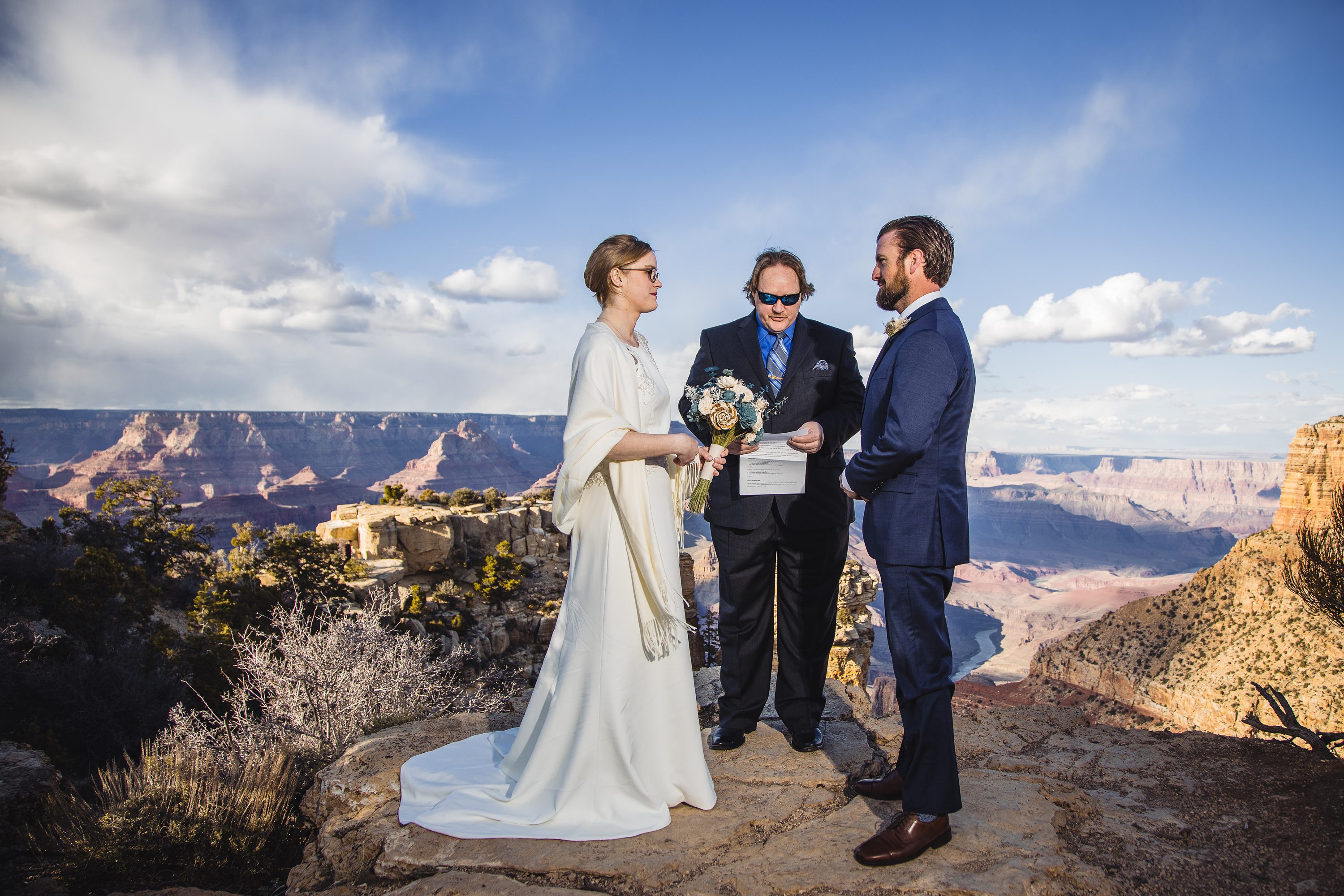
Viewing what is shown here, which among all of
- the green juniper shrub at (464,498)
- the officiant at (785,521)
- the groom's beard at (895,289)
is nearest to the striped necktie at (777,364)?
the officiant at (785,521)

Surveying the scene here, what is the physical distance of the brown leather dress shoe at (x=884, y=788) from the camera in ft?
10.1

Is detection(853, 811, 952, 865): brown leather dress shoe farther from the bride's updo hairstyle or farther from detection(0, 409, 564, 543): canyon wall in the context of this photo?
detection(0, 409, 564, 543): canyon wall

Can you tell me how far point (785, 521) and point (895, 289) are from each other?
51.3 inches

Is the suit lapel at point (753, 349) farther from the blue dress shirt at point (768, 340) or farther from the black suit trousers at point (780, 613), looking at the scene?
the black suit trousers at point (780, 613)

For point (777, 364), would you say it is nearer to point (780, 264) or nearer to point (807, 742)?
point (780, 264)

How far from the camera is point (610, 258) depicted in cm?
305

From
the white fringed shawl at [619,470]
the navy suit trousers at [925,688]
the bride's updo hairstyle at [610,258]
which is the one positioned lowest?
the navy suit trousers at [925,688]

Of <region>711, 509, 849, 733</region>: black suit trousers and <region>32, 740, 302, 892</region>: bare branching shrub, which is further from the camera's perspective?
<region>711, 509, 849, 733</region>: black suit trousers

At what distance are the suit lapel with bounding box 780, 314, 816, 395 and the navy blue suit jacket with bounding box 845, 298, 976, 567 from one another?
2.79 ft

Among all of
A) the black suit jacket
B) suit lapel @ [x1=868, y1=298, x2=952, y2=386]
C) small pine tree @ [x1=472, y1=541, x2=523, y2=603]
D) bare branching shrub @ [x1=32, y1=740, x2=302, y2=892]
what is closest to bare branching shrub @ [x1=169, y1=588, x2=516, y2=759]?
bare branching shrub @ [x1=32, y1=740, x2=302, y2=892]

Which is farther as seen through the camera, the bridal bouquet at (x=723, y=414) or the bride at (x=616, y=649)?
the bridal bouquet at (x=723, y=414)

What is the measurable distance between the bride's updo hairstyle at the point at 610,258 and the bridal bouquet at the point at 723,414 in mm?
661

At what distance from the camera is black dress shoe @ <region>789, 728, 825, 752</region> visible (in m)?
3.66

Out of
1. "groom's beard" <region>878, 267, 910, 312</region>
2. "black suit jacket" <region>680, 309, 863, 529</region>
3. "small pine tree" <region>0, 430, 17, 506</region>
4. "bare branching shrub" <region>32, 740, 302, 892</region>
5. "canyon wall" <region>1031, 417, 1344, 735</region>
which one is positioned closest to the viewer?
"groom's beard" <region>878, 267, 910, 312</region>
